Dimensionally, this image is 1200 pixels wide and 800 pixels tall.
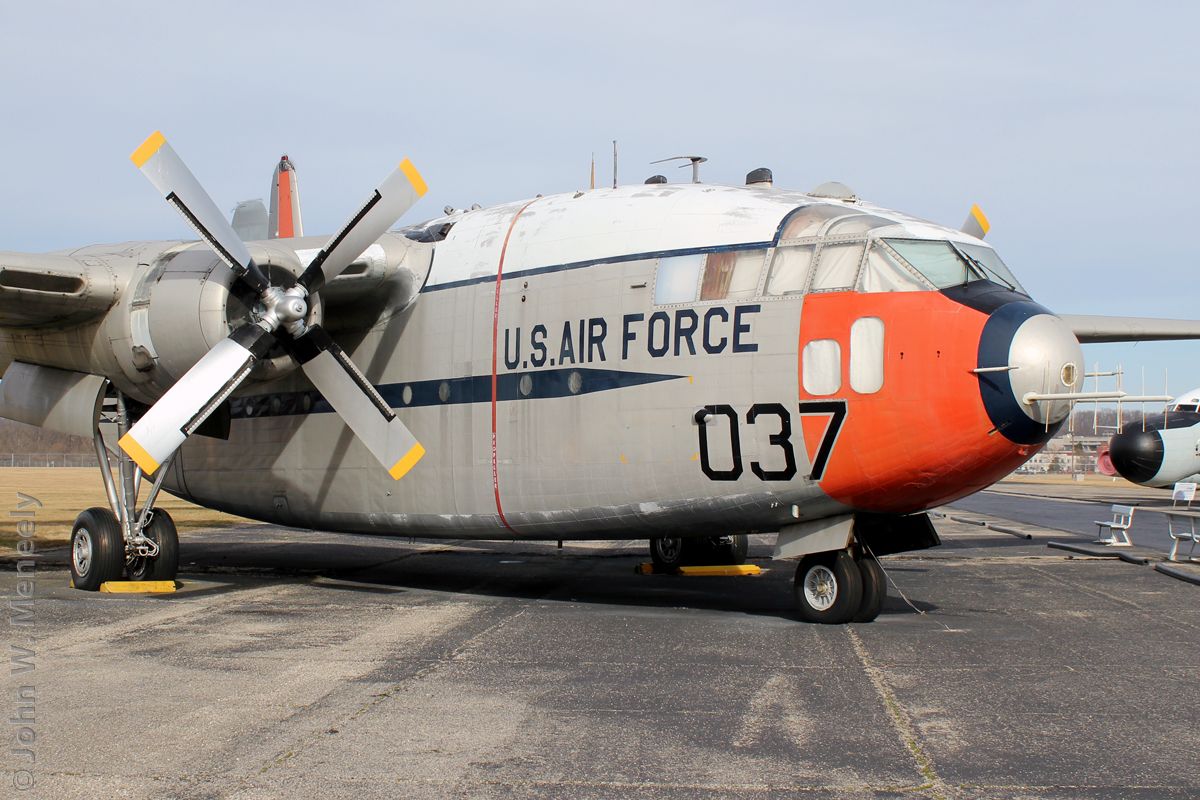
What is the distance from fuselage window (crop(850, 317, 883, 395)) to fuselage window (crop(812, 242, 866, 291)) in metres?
0.44

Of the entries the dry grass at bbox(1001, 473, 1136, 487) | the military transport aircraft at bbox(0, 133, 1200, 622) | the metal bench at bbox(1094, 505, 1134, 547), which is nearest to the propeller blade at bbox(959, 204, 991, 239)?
the military transport aircraft at bbox(0, 133, 1200, 622)

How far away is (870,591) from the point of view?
10719 mm

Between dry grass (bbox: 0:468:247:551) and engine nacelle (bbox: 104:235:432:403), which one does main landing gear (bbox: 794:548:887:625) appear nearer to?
engine nacelle (bbox: 104:235:432:403)

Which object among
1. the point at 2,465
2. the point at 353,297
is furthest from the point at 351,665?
the point at 2,465

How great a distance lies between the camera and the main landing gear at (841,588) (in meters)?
10.6

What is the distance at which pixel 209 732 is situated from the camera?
6512 millimetres

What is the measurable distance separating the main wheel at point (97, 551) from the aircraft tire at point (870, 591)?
29.1 feet

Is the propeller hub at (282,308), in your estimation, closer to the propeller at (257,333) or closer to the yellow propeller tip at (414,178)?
the propeller at (257,333)

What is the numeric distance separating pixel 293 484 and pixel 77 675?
623 centimetres

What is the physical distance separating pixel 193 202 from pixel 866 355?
290 inches

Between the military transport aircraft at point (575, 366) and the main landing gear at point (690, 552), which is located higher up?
the military transport aircraft at point (575, 366)

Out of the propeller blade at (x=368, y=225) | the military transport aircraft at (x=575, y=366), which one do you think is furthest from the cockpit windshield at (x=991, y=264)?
the propeller blade at (x=368, y=225)

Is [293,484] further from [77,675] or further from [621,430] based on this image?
[77,675]

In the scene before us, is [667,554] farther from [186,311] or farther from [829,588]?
[186,311]
